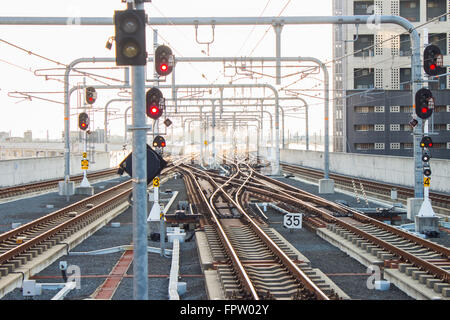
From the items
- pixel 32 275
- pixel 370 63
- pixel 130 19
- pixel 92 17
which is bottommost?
pixel 32 275

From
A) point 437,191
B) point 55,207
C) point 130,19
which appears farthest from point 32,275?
point 437,191

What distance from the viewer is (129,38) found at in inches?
241

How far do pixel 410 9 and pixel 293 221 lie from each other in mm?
47898

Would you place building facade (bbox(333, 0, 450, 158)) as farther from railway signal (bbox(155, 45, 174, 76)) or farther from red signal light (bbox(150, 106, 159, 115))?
red signal light (bbox(150, 106, 159, 115))

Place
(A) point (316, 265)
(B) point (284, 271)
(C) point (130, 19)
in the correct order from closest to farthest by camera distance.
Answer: (C) point (130, 19)
(B) point (284, 271)
(A) point (316, 265)

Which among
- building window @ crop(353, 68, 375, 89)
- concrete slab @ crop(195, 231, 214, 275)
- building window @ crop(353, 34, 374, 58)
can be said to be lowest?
concrete slab @ crop(195, 231, 214, 275)

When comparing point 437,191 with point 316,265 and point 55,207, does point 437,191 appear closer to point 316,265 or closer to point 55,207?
point 316,265

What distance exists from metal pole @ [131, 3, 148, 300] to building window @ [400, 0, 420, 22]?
182ft

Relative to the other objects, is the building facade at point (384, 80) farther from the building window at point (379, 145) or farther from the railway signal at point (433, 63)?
the railway signal at point (433, 63)

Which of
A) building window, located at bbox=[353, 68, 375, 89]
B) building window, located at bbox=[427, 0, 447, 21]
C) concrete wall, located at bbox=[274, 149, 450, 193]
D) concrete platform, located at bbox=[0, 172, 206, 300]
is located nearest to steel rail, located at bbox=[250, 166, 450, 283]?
concrete platform, located at bbox=[0, 172, 206, 300]

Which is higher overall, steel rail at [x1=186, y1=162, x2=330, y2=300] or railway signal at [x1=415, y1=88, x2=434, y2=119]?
railway signal at [x1=415, y1=88, x2=434, y2=119]

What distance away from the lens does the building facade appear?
185 ft

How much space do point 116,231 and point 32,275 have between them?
538 cm

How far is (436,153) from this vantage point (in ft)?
179
